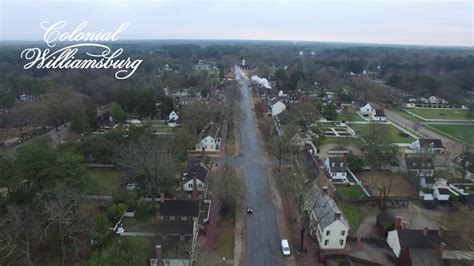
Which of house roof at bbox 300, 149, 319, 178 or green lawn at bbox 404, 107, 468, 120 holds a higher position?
house roof at bbox 300, 149, 319, 178

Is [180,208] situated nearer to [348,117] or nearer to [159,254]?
[159,254]

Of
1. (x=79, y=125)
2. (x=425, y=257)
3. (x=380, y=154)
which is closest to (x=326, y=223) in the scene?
(x=425, y=257)

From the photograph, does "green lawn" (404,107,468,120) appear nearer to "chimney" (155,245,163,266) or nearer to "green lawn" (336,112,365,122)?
"green lawn" (336,112,365,122)

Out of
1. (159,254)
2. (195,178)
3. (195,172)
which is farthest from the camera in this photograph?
(195,172)

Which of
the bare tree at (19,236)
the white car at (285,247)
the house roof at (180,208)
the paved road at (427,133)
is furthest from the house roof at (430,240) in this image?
the paved road at (427,133)

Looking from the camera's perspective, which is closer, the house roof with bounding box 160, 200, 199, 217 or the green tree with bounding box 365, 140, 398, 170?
the house roof with bounding box 160, 200, 199, 217

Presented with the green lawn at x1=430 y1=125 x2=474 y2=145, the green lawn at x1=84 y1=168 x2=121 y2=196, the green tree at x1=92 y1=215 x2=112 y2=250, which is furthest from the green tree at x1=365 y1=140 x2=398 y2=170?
the green tree at x1=92 y1=215 x2=112 y2=250
